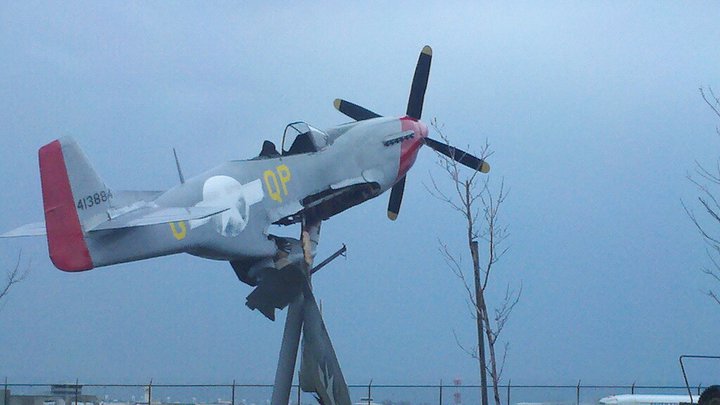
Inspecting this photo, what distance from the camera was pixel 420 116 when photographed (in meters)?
24.9

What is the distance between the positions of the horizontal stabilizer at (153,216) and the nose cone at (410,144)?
20.2ft

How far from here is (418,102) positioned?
24844mm

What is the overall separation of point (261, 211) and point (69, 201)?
12.1 ft

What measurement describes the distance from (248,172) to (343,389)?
448cm

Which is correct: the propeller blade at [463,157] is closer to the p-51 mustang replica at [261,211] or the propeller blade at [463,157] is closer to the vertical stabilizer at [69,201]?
the p-51 mustang replica at [261,211]

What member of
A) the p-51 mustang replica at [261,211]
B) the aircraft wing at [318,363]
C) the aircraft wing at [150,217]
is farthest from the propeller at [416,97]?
the aircraft wing at [150,217]

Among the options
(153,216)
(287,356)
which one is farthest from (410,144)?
(153,216)

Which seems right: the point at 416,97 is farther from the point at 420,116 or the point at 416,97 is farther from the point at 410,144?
the point at 410,144

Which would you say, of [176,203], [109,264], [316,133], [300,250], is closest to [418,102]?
[316,133]

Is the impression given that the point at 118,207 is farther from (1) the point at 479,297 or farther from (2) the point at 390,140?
(1) the point at 479,297

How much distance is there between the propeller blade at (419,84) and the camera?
24828mm

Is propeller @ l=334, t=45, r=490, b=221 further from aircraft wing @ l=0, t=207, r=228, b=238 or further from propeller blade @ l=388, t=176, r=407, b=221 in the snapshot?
aircraft wing @ l=0, t=207, r=228, b=238

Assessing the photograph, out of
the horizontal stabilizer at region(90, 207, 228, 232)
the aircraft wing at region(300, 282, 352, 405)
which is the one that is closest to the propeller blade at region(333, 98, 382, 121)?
the aircraft wing at region(300, 282, 352, 405)

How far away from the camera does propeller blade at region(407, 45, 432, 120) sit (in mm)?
24828
